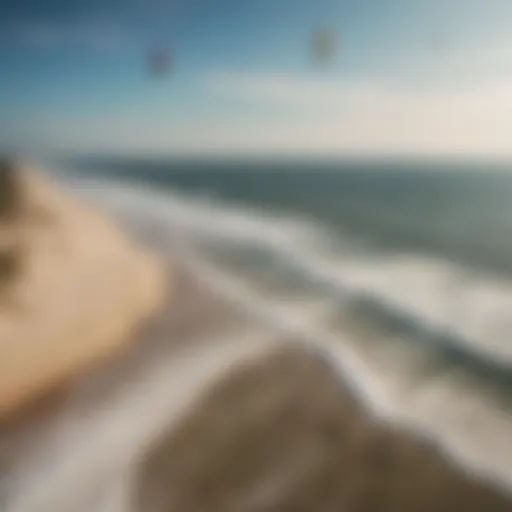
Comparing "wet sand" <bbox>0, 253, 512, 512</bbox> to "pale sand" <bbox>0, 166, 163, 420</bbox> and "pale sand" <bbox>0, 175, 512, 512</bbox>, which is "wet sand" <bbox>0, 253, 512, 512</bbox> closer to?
"pale sand" <bbox>0, 175, 512, 512</bbox>

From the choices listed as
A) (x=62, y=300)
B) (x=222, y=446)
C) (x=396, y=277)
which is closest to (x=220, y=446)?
(x=222, y=446)

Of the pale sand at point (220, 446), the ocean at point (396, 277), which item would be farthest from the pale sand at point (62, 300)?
the ocean at point (396, 277)

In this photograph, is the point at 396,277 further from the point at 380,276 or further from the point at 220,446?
the point at 220,446

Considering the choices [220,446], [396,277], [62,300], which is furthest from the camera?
[396,277]

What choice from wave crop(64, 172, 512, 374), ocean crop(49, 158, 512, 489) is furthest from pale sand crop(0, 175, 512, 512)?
wave crop(64, 172, 512, 374)

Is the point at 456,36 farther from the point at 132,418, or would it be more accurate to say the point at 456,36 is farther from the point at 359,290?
the point at 132,418

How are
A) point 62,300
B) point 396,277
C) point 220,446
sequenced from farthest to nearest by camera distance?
point 396,277, point 62,300, point 220,446

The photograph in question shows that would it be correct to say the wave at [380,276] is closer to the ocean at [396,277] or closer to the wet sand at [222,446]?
the ocean at [396,277]
